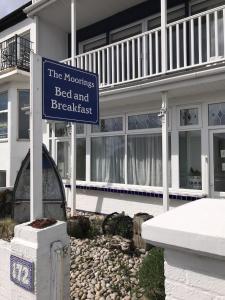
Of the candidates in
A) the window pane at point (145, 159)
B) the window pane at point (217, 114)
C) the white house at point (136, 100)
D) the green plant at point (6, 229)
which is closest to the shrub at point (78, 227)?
the green plant at point (6, 229)

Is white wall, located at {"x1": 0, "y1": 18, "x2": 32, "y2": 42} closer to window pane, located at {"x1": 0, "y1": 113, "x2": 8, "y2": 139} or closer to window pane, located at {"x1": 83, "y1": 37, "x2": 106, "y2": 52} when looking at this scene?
window pane, located at {"x1": 83, "y1": 37, "x2": 106, "y2": 52}

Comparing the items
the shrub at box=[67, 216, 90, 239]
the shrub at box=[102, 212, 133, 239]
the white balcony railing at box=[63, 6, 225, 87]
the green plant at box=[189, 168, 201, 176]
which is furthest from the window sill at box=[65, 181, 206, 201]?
the white balcony railing at box=[63, 6, 225, 87]

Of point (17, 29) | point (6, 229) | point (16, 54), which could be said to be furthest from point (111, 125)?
point (17, 29)

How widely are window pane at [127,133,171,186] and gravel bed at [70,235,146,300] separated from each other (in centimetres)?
244

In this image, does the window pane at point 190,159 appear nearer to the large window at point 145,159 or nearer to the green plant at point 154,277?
the large window at point 145,159

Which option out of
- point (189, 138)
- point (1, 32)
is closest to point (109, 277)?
point (189, 138)

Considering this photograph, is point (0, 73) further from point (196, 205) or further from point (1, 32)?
point (196, 205)

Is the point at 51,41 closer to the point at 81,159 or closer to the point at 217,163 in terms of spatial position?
the point at 81,159

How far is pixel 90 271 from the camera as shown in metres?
4.76

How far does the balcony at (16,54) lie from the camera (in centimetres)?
1147

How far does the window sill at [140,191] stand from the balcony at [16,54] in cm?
505

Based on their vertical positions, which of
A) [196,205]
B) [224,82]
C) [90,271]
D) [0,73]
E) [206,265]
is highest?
[0,73]

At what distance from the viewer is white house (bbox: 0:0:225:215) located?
6.99 meters

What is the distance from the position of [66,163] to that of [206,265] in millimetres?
9060
